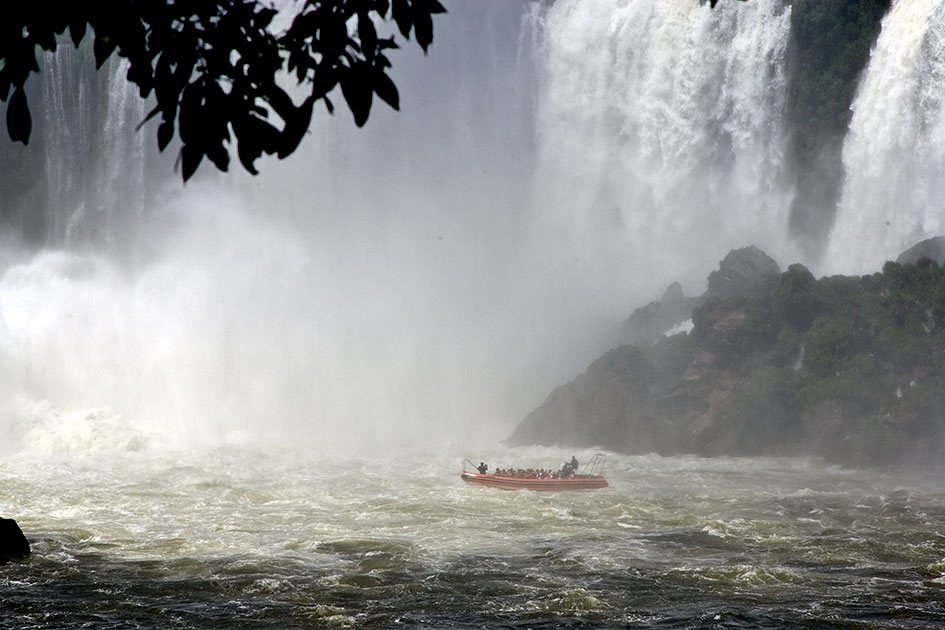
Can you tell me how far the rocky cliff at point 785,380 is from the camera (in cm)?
2662

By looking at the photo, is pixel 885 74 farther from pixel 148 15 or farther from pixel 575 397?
pixel 148 15

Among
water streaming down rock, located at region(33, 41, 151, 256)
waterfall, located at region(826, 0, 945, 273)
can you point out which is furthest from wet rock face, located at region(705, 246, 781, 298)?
water streaming down rock, located at region(33, 41, 151, 256)

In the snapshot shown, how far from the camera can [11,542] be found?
1441 centimetres

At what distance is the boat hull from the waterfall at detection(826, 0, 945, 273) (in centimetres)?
1545

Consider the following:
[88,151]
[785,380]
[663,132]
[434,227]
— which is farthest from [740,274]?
[88,151]

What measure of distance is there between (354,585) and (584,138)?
103 ft

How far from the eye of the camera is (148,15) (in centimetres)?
351

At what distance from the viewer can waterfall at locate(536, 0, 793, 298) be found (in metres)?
37.3

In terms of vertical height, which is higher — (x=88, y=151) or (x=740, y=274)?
(x=88, y=151)

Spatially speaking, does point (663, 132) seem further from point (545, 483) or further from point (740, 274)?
point (545, 483)

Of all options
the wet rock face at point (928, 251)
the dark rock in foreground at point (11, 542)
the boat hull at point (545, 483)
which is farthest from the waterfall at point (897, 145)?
the dark rock in foreground at point (11, 542)

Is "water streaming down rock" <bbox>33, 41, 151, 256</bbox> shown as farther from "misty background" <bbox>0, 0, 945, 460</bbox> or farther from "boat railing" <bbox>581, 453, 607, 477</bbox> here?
"boat railing" <bbox>581, 453, 607, 477</bbox>

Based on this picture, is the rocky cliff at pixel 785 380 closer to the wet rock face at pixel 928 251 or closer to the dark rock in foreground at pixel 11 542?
the wet rock face at pixel 928 251

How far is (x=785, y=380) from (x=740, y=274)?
5784 millimetres
